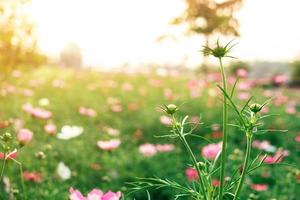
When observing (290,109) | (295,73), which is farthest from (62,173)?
(295,73)

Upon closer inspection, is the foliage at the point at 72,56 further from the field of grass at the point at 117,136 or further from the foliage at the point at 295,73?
the field of grass at the point at 117,136

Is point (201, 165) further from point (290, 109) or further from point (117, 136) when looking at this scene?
point (290, 109)

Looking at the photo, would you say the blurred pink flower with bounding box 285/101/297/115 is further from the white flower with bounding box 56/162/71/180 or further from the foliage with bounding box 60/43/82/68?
the foliage with bounding box 60/43/82/68

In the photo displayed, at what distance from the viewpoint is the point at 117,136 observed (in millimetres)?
4949

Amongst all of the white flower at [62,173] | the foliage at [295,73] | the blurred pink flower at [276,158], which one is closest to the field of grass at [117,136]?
the white flower at [62,173]

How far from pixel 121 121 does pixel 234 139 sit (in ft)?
4.46

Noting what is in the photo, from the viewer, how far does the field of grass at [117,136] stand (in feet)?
10.7

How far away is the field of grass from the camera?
10.7ft

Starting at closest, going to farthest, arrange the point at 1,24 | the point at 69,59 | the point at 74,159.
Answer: the point at 74,159 → the point at 1,24 → the point at 69,59

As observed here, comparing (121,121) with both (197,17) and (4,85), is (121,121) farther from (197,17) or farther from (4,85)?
(197,17)

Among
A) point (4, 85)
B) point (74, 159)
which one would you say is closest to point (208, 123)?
point (74, 159)

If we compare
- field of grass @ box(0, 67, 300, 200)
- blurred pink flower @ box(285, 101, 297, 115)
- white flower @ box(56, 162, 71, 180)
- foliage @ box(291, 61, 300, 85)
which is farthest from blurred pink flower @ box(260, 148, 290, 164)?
foliage @ box(291, 61, 300, 85)

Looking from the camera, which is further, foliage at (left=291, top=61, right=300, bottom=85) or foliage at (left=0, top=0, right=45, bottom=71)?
foliage at (left=291, top=61, right=300, bottom=85)

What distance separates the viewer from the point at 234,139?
203 inches
